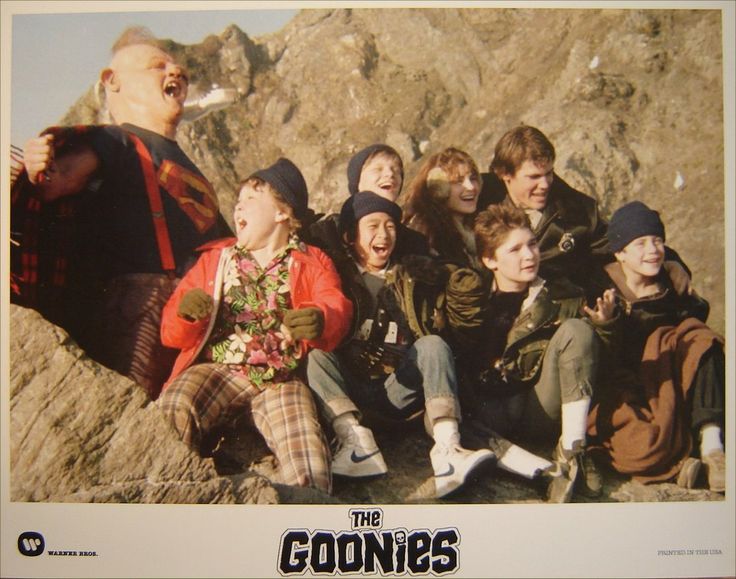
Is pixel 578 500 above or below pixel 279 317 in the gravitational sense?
below

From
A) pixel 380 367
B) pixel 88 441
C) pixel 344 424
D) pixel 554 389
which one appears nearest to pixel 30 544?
pixel 88 441

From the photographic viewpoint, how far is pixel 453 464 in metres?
4.58

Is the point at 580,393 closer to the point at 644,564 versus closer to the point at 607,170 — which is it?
the point at 644,564

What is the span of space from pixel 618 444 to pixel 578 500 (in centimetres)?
39

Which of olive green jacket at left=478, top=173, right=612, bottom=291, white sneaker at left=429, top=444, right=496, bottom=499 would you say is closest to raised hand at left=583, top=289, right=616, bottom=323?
olive green jacket at left=478, top=173, right=612, bottom=291

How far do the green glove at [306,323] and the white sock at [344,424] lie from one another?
478 millimetres

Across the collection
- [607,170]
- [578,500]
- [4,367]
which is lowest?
[578,500]

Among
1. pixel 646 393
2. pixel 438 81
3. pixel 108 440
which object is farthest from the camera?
pixel 438 81

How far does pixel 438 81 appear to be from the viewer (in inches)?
202

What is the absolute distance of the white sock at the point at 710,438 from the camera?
→ 482 cm

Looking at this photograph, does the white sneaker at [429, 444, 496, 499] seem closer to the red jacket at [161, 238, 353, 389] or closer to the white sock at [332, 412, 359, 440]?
the white sock at [332, 412, 359, 440]

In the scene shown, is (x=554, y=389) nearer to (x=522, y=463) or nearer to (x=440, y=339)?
(x=522, y=463)

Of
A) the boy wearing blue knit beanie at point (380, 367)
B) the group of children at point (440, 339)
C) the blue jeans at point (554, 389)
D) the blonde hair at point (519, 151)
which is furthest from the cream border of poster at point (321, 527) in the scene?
the blonde hair at point (519, 151)

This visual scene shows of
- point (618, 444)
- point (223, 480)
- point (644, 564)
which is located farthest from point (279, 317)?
point (644, 564)
